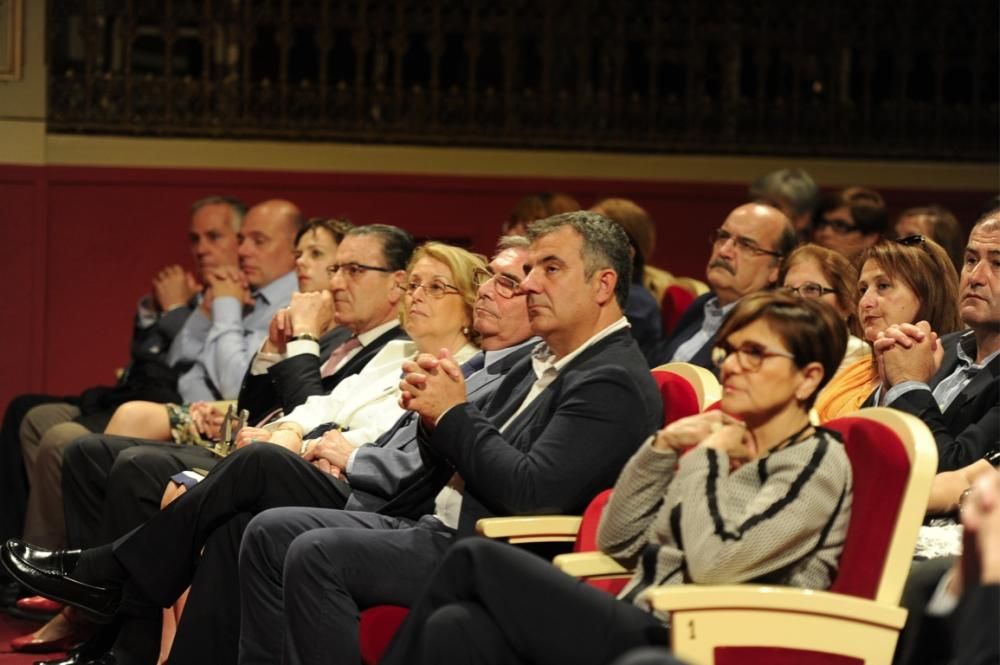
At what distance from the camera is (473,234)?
7.04 m

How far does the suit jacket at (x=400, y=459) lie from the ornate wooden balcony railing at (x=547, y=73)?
3.10 metres

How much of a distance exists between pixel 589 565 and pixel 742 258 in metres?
2.29

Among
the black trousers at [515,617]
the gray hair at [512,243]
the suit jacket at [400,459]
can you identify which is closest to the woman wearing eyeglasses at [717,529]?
the black trousers at [515,617]

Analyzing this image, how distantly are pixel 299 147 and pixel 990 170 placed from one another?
3035mm

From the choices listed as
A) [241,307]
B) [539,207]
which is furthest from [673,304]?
[241,307]

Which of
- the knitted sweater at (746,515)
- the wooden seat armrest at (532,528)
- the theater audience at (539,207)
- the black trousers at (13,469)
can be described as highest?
the theater audience at (539,207)

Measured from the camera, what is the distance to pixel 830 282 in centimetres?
444

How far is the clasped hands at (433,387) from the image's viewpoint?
3465 millimetres

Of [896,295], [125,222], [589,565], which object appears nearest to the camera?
[589,565]

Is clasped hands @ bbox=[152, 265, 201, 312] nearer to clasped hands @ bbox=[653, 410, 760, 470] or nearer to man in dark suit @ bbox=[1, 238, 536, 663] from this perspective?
man in dark suit @ bbox=[1, 238, 536, 663]

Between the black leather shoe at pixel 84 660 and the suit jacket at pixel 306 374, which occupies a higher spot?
the suit jacket at pixel 306 374

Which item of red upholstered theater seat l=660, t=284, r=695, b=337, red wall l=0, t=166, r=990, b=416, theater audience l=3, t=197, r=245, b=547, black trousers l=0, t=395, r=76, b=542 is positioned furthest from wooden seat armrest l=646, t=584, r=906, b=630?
red wall l=0, t=166, r=990, b=416

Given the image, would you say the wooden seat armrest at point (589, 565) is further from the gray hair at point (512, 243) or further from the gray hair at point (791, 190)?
the gray hair at point (791, 190)

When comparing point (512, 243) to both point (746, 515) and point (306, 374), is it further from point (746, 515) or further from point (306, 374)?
point (746, 515)
